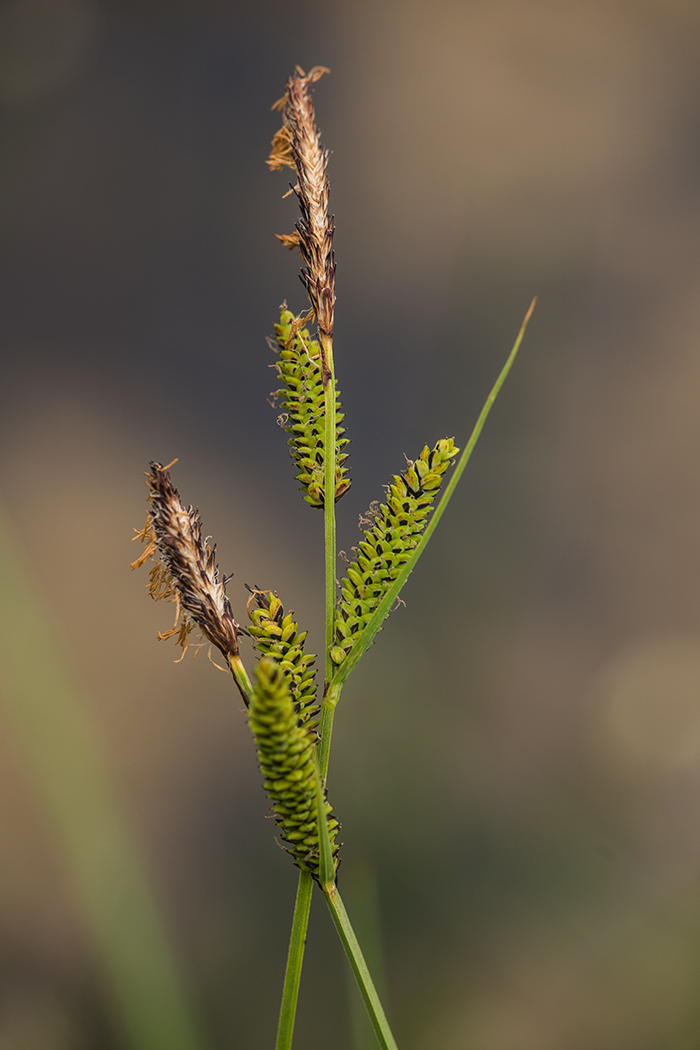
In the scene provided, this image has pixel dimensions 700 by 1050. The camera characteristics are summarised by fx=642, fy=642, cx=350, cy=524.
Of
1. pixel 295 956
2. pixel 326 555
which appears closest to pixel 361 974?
pixel 295 956

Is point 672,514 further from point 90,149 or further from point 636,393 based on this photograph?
point 90,149

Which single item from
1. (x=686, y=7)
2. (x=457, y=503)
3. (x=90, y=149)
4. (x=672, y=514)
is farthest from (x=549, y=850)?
(x=686, y=7)

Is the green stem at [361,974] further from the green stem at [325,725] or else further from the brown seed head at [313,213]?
the brown seed head at [313,213]

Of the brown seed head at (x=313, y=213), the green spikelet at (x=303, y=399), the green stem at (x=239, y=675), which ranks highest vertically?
the brown seed head at (x=313, y=213)

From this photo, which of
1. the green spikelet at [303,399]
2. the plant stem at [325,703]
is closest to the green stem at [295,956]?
the plant stem at [325,703]

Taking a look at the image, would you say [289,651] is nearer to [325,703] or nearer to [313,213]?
[325,703]
